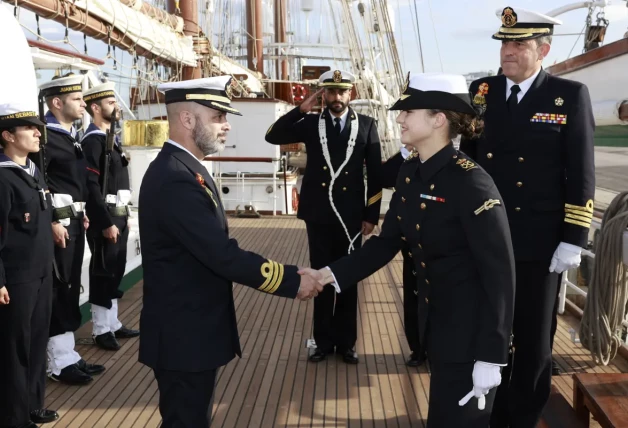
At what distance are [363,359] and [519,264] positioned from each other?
5.05 ft

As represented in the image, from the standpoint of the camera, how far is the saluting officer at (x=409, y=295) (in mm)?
3791

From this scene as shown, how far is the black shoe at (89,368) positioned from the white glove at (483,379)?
99.9 inches

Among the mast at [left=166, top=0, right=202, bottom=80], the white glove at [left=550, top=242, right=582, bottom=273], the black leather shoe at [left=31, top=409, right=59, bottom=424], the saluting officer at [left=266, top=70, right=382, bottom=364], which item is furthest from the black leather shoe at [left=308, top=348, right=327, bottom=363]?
the mast at [left=166, top=0, right=202, bottom=80]

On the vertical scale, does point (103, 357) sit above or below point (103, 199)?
below

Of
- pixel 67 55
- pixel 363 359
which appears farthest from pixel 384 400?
pixel 67 55

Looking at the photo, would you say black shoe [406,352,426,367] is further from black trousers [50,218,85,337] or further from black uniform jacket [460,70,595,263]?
black trousers [50,218,85,337]

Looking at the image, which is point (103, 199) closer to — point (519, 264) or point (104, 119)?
point (104, 119)

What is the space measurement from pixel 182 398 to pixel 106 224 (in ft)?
6.91

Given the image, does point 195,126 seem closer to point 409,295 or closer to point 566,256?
point 566,256

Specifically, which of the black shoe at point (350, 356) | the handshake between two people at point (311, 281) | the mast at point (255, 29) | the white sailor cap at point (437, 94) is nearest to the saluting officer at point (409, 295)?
the black shoe at point (350, 356)

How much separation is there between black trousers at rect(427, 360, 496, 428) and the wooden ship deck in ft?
3.58

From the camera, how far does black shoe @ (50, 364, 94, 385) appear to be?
355 centimetres

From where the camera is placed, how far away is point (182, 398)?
85.9 inches

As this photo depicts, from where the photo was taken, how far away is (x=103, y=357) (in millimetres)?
4031
